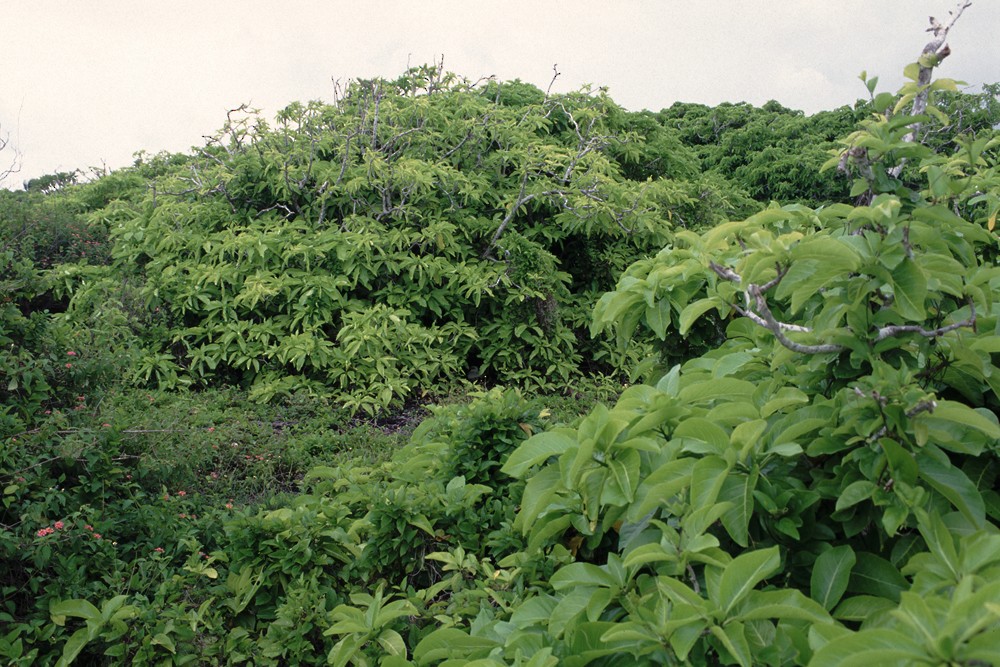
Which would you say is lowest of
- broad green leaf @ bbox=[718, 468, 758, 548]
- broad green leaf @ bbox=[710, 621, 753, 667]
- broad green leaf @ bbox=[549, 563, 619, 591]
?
broad green leaf @ bbox=[549, 563, 619, 591]

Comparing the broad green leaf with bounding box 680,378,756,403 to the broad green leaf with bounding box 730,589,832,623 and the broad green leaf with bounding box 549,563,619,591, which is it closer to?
the broad green leaf with bounding box 549,563,619,591

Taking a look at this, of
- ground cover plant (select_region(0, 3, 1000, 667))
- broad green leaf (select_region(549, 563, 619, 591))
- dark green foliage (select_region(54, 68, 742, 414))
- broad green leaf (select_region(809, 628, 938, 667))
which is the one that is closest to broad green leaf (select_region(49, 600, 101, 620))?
ground cover plant (select_region(0, 3, 1000, 667))

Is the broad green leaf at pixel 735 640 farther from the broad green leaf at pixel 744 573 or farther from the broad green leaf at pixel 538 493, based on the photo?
the broad green leaf at pixel 538 493

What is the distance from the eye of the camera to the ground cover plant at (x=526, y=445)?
1639 mm

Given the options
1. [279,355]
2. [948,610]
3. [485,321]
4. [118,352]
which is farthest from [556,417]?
[948,610]

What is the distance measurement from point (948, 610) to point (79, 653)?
116 inches

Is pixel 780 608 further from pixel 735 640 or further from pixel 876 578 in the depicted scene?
pixel 876 578

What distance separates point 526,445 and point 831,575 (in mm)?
755

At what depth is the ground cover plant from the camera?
1.64 m

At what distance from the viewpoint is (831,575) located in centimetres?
166

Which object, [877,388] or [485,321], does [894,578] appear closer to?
[877,388]

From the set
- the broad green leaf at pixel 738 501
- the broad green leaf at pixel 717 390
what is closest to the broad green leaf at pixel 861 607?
the broad green leaf at pixel 738 501

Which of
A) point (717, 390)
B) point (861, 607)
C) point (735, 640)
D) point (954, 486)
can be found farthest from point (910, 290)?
point (735, 640)

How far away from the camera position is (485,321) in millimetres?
7508
